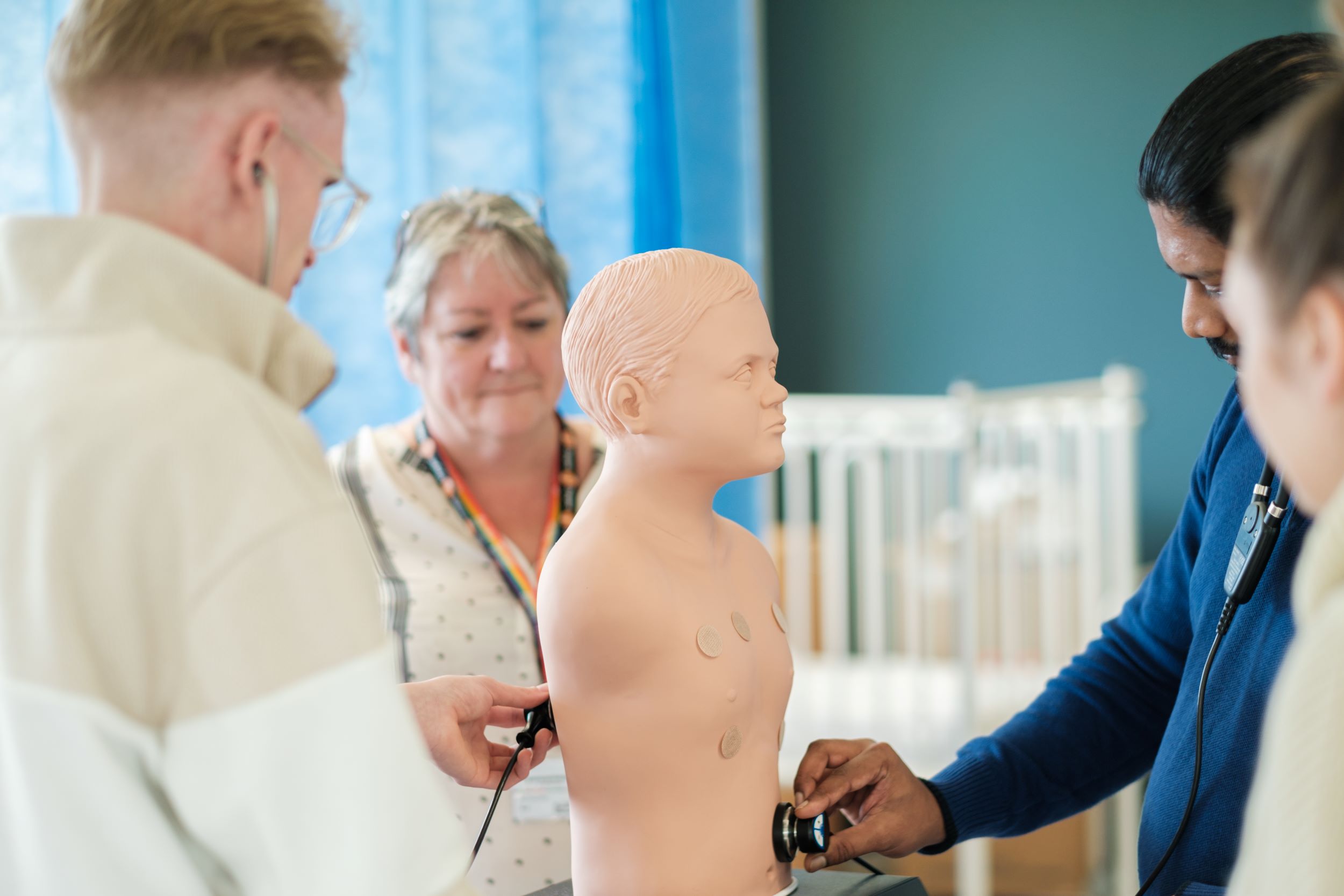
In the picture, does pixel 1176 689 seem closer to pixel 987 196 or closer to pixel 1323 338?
pixel 1323 338

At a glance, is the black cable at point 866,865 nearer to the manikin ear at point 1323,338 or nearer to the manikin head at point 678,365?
the manikin head at point 678,365

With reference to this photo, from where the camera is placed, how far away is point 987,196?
485 centimetres

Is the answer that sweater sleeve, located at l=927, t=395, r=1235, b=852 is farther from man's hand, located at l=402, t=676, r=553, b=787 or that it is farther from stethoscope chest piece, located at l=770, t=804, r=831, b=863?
man's hand, located at l=402, t=676, r=553, b=787

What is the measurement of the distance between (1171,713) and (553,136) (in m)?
1.85

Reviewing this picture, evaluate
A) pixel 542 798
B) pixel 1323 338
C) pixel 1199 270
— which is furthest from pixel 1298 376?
pixel 542 798

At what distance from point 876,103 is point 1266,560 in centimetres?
410

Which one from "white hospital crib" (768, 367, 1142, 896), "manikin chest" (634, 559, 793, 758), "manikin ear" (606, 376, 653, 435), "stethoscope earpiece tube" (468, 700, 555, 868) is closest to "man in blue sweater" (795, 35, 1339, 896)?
"manikin chest" (634, 559, 793, 758)

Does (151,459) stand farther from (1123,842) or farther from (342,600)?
(1123,842)

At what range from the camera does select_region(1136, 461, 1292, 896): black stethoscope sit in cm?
118

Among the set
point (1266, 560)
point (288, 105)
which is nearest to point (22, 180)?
point (288, 105)

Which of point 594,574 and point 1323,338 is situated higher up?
point 1323,338

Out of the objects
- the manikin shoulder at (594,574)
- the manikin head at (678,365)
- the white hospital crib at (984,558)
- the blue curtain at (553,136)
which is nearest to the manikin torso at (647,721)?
the manikin shoulder at (594,574)

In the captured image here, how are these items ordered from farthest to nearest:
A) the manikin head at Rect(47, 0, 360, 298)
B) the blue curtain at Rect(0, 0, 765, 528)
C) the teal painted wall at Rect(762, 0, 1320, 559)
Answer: the teal painted wall at Rect(762, 0, 1320, 559) < the blue curtain at Rect(0, 0, 765, 528) < the manikin head at Rect(47, 0, 360, 298)

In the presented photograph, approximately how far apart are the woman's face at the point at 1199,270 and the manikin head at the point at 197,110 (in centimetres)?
83
